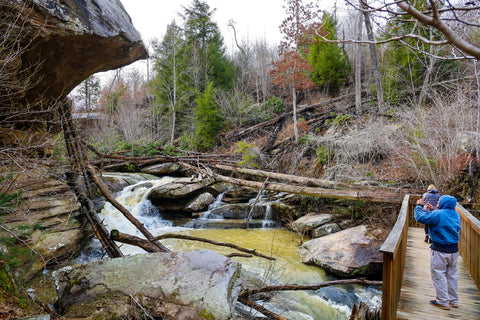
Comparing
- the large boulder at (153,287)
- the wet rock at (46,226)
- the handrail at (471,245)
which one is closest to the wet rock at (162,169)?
the wet rock at (46,226)

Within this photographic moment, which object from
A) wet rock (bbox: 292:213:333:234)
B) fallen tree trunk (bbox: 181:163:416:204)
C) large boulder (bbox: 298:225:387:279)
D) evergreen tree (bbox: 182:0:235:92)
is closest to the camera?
large boulder (bbox: 298:225:387:279)

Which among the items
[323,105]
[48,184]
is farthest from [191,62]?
[48,184]

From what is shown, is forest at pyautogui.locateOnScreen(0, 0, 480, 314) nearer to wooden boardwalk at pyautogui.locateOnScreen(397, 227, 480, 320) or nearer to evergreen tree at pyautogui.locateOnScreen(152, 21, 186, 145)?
evergreen tree at pyautogui.locateOnScreen(152, 21, 186, 145)

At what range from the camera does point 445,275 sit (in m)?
4.08

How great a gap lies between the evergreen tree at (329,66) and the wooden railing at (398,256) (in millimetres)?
19343

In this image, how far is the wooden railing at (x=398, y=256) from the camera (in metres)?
3.34

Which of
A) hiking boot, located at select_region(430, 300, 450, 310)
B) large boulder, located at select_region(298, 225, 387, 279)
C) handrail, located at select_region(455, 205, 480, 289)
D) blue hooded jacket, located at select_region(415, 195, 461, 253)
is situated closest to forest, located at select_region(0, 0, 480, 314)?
large boulder, located at select_region(298, 225, 387, 279)

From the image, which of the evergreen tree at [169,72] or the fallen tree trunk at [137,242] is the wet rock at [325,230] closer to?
the fallen tree trunk at [137,242]

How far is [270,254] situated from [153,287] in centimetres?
514

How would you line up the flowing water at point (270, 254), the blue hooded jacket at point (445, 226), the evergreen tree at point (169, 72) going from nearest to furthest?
the blue hooded jacket at point (445, 226)
the flowing water at point (270, 254)
the evergreen tree at point (169, 72)

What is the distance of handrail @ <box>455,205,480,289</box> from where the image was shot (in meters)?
4.68

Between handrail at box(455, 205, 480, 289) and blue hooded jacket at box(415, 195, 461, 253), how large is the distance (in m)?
1.19

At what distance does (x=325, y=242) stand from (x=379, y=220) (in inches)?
101

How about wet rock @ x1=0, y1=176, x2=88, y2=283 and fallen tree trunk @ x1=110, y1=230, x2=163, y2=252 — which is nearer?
wet rock @ x1=0, y1=176, x2=88, y2=283
